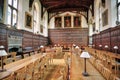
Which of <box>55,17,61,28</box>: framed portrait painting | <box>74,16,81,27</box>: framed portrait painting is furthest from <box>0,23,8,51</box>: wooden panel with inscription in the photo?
<box>74,16,81,27</box>: framed portrait painting

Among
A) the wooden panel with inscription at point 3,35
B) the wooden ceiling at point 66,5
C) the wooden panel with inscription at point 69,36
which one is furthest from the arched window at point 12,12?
the wooden panel with inscription at point 69,36

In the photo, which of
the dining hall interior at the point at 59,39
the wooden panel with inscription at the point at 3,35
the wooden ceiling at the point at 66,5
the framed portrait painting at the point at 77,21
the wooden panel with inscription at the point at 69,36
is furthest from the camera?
the framed portrait painting at the point at 77,21

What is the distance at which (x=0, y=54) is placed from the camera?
3.88m

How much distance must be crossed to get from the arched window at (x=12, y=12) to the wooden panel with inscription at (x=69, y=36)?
12.3 metres

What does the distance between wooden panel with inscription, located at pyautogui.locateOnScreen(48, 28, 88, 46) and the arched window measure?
12333mm

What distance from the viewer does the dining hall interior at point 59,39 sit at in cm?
405

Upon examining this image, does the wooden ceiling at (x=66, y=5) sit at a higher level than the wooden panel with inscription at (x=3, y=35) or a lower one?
higher

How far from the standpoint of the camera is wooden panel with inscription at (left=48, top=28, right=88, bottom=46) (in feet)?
75.0

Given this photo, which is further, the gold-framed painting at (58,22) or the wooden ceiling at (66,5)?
the gold-framed painting at (58,22)

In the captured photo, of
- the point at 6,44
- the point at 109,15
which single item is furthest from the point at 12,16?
the point at 109,15

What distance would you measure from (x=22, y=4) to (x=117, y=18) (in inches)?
309

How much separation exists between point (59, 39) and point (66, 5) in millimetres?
5797

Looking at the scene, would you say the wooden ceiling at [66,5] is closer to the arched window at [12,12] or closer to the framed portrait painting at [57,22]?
the framed portrait painting at [57,22]

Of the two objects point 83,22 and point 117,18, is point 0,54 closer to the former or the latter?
point 117,18
